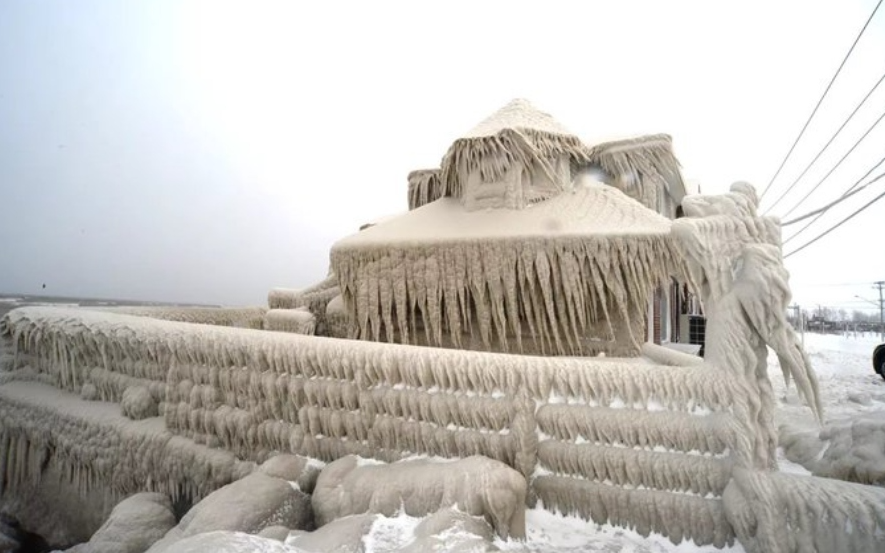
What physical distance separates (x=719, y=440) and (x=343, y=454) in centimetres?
296

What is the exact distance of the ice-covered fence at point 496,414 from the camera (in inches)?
110

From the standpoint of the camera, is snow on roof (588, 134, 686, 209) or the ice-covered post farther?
snow on roof (588, 134, 686, 209)

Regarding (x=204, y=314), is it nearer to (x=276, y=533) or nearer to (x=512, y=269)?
(x=512, y=269)

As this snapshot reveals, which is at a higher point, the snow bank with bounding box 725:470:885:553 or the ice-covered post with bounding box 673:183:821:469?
the ice-covered post with bounding box 673:183:821:469

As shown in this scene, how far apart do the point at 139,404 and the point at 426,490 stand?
3.84 m

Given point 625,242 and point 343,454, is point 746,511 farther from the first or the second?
point 625,242

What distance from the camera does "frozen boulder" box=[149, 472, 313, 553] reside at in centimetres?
291

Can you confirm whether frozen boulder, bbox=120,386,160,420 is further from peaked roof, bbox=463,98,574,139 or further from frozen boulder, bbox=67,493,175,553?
peaked roof, bbox=463,98,574,139

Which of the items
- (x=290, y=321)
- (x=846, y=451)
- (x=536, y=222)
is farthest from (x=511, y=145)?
(x=290, y=321)

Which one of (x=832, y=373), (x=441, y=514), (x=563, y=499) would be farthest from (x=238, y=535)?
(x=832, y=373)

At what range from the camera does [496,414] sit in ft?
10.4

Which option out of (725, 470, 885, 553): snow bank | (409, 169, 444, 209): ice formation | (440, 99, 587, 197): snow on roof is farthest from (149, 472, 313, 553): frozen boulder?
(409, 169, 444, 209): ice formation

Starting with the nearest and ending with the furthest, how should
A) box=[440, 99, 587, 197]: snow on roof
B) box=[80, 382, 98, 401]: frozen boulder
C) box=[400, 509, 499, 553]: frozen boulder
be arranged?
box=[400, 509, 499, 553]: frozen boulder < box=[80, 382, 98, 401]: frozen boulder < box=[440, 99, 587, 197]: snow on roof

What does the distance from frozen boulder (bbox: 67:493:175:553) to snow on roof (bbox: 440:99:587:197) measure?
639 cm
